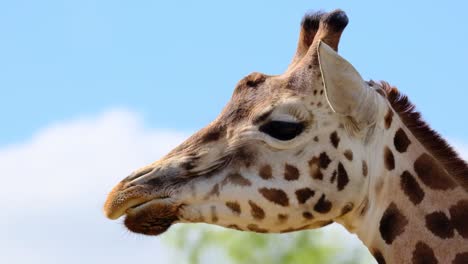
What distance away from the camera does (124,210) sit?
9344mm

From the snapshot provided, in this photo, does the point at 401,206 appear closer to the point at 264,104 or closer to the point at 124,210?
the point at 264,104

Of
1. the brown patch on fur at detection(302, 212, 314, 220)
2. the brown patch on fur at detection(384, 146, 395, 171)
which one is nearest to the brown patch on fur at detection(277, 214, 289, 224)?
the brown patch on fur at detection(302, 212, 314, 220)

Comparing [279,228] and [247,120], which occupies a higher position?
[247,120]

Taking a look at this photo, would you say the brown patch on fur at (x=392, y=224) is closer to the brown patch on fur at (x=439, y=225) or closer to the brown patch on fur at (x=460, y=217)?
the brown patch on fur at (x=439, y=225)

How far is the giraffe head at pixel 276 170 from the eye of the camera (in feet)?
30.5

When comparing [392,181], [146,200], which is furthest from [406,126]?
[146,200]

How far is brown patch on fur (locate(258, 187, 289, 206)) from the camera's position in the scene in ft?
30.5

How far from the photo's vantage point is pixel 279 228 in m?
9.44

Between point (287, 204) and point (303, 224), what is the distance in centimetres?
21

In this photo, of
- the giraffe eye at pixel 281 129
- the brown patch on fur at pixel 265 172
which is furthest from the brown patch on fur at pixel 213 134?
the brown patch on fur at pixel 265 172

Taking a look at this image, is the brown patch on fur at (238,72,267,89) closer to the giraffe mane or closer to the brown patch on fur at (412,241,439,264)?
the giraffe mane

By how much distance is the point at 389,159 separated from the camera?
9.41 meters

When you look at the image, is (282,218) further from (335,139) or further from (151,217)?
(151,217)

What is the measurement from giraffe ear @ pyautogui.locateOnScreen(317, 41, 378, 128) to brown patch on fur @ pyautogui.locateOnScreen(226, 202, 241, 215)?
2.93 feet
